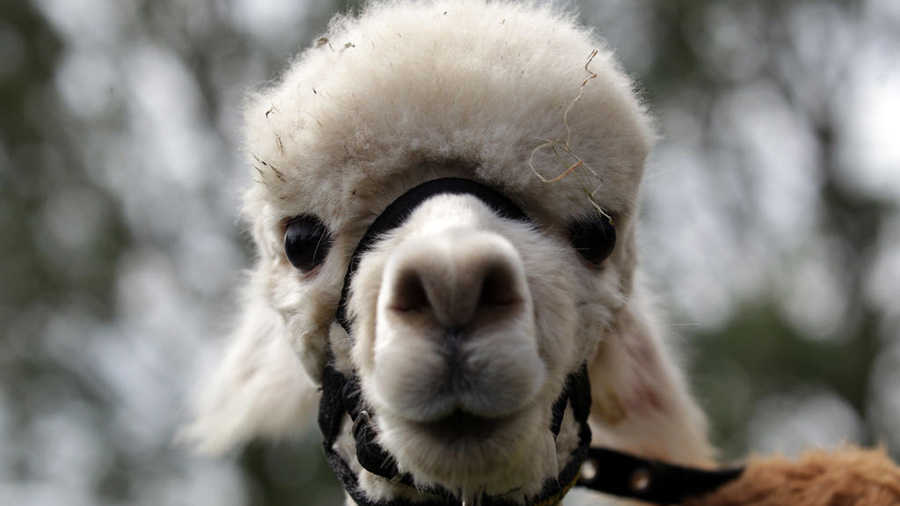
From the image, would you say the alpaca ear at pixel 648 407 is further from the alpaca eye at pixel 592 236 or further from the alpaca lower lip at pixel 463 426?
the alpaca lower lip at pixel 463 426

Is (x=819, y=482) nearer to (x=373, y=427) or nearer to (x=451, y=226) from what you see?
(x=373, y=427)

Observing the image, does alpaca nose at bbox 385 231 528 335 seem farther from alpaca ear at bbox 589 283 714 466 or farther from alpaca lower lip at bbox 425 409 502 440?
alpaca ear at bbox 589 283 714 466

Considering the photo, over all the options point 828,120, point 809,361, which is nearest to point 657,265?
point 809,361

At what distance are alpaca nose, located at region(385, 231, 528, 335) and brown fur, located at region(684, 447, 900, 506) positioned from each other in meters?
1.53

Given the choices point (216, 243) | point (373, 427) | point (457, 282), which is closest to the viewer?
point (457, 282)

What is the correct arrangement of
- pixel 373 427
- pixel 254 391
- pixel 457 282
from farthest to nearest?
pixel 254 391, pixel 373 427, pixel 457 282

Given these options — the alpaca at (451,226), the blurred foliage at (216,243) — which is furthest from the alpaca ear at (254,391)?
the blurred foliage at (216,243)

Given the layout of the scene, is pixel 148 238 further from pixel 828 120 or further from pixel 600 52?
pixel 828 120

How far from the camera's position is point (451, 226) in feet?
4.82

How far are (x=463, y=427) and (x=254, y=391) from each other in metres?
1.40

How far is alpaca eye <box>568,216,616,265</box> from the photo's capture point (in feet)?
5.84

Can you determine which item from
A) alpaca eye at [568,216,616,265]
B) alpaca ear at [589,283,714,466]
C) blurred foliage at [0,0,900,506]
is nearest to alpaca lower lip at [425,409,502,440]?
alpaca eye at [568,216,616,265]

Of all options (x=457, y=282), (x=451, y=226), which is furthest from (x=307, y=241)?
(x=457, y=282)

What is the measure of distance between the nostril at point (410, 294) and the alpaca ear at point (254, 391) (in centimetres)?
107
